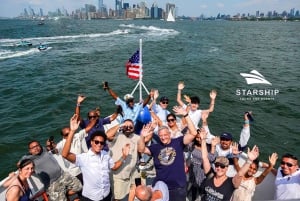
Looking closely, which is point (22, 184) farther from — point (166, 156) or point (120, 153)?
point (166, 156)

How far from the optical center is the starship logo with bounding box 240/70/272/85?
81.5 feet

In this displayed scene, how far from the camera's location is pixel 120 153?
528cm

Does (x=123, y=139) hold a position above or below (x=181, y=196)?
above

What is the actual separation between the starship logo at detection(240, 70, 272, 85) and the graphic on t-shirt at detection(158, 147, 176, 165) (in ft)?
71.2

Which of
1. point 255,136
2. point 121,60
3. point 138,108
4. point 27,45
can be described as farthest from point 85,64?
point 138,108

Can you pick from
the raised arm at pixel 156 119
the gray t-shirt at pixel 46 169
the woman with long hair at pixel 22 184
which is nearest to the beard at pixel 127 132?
the gray t-shirt at pixel 46 169

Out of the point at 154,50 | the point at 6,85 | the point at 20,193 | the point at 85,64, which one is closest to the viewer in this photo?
the point at 20,193

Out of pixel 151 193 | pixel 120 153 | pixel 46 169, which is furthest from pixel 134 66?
pixel 151 193

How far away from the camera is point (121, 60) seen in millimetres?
33500

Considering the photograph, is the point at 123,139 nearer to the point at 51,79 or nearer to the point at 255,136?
the point at 255,136

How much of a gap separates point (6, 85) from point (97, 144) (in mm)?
22464

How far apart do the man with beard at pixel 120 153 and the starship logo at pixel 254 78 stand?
21.3 metres

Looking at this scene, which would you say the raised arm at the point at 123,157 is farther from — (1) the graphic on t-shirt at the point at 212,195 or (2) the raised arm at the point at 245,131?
(2) the raised arm at the point at 245,131

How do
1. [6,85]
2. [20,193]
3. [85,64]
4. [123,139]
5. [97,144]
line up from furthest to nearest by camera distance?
[85,64], [6,85], [123,139], [97,144], [20,193]
